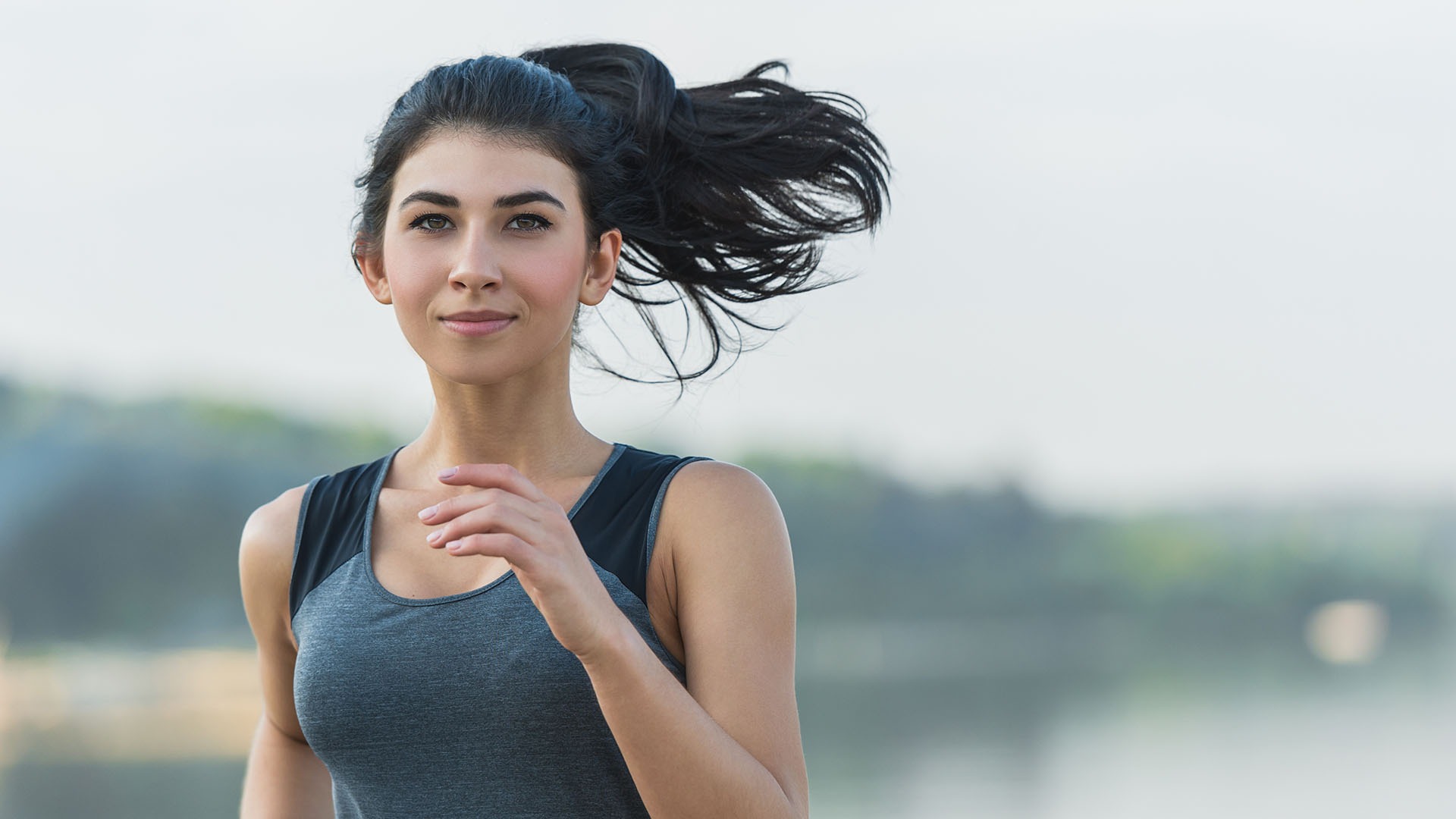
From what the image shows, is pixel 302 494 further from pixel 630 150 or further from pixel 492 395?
pixel 630 150

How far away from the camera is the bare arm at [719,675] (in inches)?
55.4

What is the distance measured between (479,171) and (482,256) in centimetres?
11

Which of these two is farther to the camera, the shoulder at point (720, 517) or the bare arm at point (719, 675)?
the shoulder at point (720, 517)

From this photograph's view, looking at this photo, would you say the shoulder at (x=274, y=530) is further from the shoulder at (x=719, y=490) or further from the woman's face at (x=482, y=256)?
the shoulder at (x=719, y=490)

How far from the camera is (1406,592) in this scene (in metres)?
29.2

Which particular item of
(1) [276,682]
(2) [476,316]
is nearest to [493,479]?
(2) [476,316]

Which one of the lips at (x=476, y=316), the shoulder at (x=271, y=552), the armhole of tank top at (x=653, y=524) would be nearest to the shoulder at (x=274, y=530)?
the shoulder at (x=271, y=552)

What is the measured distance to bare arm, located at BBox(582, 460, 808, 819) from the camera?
1.41 meters

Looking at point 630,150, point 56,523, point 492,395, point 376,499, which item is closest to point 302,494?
point 376,499

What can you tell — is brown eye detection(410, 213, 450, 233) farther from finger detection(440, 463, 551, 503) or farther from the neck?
finger detection(440, 463, 551, 503)

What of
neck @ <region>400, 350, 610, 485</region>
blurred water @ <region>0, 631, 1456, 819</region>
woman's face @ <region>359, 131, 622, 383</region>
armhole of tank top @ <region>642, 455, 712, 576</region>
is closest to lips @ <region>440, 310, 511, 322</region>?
woman's face @ <region>359, 131, 622, 383</region>

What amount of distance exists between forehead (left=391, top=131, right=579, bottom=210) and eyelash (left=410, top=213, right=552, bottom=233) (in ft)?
0.09

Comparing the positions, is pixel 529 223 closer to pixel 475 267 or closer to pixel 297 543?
pixel 475 267

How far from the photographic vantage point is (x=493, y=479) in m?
1.37
